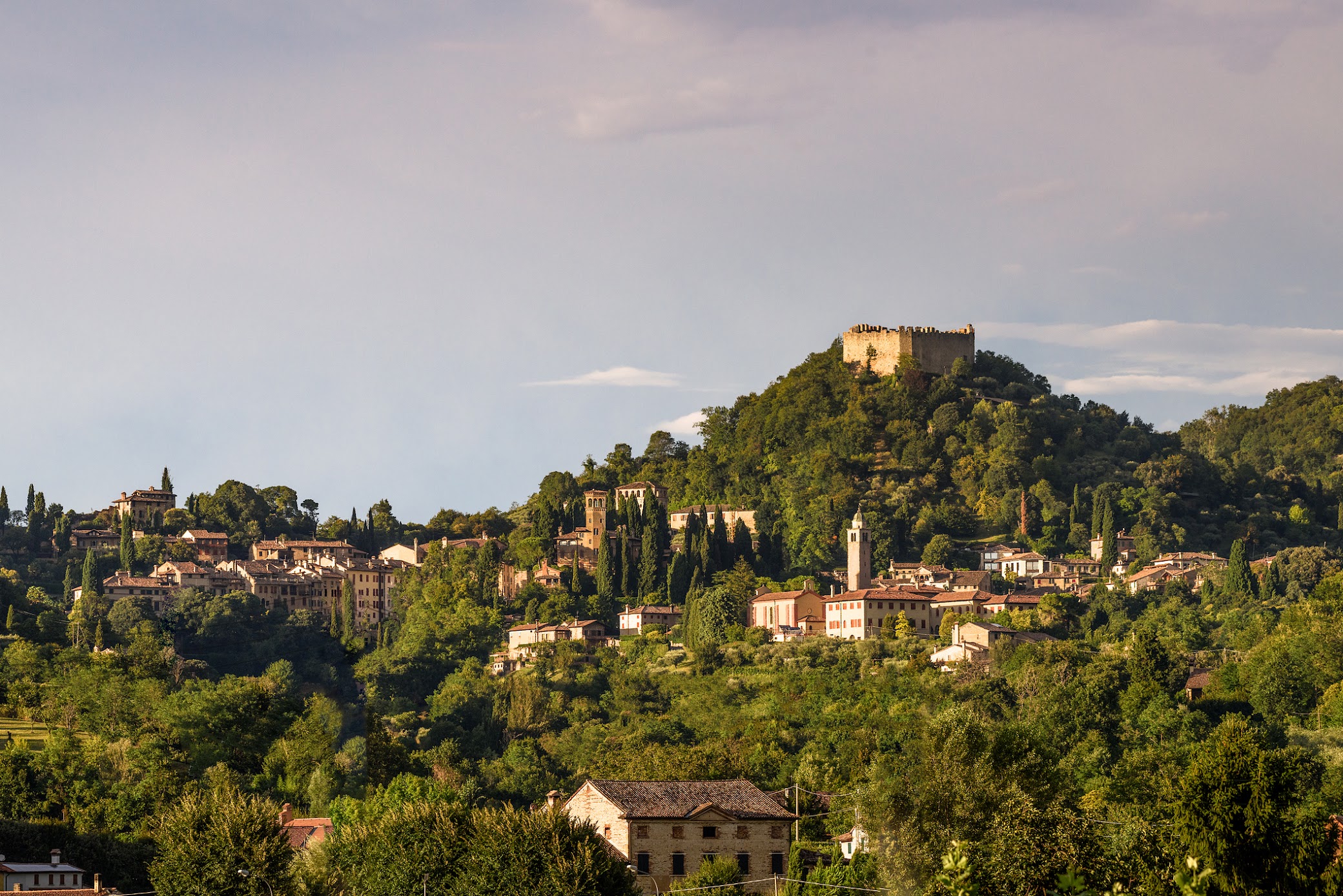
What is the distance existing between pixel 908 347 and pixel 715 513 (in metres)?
22.0

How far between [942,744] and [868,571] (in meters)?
53.1

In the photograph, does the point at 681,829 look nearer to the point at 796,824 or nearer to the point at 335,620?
the point at 796,824

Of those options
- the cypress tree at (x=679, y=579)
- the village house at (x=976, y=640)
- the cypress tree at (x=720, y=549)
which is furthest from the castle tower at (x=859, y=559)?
the village house at (x=976, y=640)

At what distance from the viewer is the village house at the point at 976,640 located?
296 ft

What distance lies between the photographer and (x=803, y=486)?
122188 millimetres

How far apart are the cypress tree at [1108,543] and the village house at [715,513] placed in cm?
2073

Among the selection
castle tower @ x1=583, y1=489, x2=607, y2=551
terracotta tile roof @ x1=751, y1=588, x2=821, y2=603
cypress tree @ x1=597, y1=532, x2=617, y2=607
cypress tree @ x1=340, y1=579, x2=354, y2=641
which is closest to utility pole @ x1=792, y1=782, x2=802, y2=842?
terracotta tile roof @ x1=751, y1=588, x2=821, y2=603

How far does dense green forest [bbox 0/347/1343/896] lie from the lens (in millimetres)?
49406

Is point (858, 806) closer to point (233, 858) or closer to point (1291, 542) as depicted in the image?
point (233, 858)

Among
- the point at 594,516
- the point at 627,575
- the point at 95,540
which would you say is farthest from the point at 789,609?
the point at 95,540

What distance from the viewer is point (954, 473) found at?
12456 cm

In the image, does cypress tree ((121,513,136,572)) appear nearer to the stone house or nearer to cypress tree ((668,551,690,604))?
cypress tree ((668,551,690,604))

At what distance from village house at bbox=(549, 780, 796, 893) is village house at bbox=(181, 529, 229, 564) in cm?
7245

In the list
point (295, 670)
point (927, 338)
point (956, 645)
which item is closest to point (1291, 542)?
point (927, 338)
